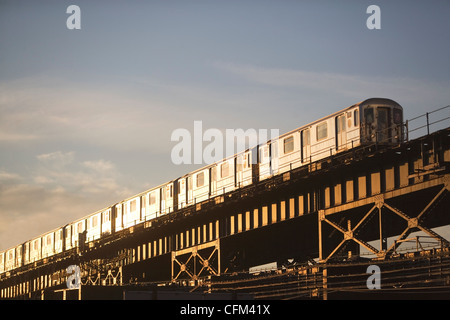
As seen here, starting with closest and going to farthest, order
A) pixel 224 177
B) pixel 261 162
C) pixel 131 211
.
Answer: pixel 261 162 < pixel 224 177 < pixel 131 211

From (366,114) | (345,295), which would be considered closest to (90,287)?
(345,295)

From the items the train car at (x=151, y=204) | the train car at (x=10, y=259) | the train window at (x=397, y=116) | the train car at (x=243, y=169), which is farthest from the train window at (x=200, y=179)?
the train car at (x=10, y=259)

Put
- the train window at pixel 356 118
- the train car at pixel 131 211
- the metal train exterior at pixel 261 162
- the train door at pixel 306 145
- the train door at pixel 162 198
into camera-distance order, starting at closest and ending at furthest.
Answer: the train window at pixel 356 118
the metal train exterior at pixel 261 162
the train door at pixel 306 145
the train door at pixel 162 198
the train car at pixel 131 211

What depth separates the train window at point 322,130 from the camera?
4644 centimetres

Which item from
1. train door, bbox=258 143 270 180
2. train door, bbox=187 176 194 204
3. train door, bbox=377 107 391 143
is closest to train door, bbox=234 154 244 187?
train door, bbox=258 143 270 180

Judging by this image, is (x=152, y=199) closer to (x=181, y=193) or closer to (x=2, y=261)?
(x=181, y=193)

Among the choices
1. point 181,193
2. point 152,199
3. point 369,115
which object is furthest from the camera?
point 152,199

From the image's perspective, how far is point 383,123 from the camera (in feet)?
148

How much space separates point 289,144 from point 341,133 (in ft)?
16.7

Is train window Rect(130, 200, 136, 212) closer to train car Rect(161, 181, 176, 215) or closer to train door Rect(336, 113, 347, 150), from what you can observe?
train car Rect(161, 181, 176, 215)

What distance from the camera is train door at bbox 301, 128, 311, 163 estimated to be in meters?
47.6

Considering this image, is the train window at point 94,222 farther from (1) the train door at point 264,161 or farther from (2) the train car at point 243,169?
(1) the train door at point 264,161

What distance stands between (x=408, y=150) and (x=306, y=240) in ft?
55.1

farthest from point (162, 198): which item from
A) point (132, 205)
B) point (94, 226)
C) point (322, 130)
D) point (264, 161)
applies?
point (322, 130)
